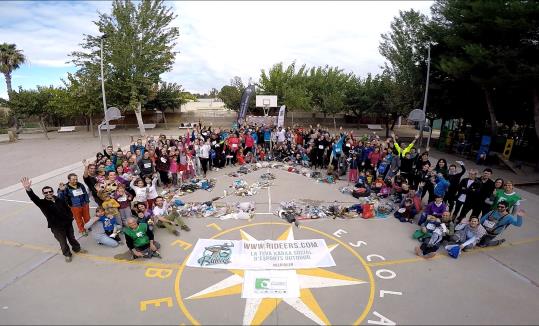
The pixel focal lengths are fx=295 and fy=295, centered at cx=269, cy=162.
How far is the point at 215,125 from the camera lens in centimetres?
3575

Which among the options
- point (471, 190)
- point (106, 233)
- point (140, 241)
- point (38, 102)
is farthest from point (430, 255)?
point (38, 102)

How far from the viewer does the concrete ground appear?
5094mm

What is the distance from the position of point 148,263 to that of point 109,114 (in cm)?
1085

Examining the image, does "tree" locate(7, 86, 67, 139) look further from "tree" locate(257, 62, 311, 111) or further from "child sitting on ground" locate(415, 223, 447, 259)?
"child sitting on ground" locate(415, 223, 447, 259)

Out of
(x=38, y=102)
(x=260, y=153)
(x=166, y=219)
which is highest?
(x=38, y=102)

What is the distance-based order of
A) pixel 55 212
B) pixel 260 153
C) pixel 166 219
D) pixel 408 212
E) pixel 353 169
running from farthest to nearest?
→ 1. pixel 260 153
2. pixel 353 169
3. pixel 408 212
4. pixel 166 219
5. pixel 55 212

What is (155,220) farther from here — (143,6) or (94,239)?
(143,6)

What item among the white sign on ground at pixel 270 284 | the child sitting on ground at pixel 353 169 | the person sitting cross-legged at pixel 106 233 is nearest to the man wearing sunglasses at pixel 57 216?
the person sitting cross-legged at pixel 106 233

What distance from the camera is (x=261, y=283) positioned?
19.2ft

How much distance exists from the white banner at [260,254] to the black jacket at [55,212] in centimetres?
288

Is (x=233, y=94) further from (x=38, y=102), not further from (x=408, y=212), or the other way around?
(x=408, y=212)

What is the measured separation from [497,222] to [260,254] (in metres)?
5.64

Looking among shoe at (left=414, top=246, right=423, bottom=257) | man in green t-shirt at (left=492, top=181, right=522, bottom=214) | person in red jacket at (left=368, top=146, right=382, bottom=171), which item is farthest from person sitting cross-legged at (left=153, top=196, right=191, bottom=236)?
man in green t-shirt at (left=492, top=181, right=522, bottom=214)

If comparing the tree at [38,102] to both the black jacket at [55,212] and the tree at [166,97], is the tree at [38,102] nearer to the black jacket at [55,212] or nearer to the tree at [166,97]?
the tree at [166,97]
